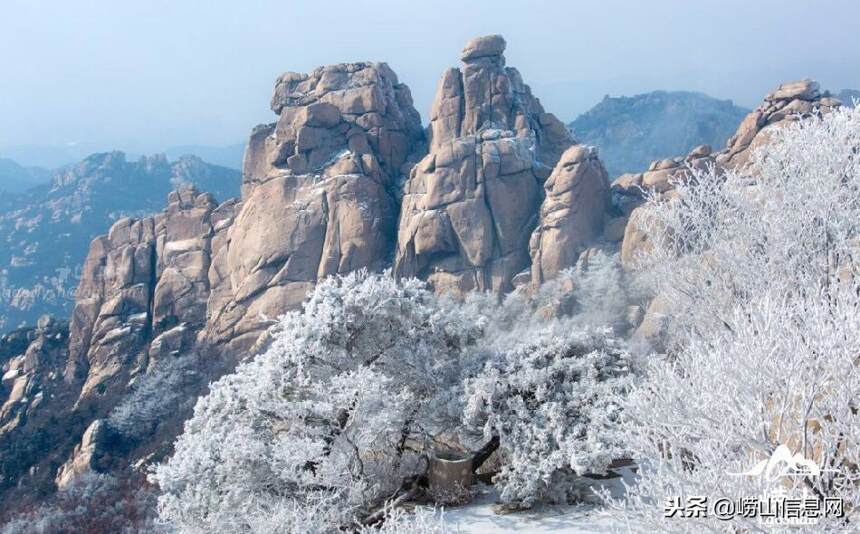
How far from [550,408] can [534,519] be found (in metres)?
2.50

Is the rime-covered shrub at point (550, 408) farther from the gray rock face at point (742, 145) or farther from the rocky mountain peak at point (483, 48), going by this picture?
the rocky mountain peak at point (483, 48)

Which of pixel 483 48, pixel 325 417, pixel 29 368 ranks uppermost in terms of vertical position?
pixel 483 48

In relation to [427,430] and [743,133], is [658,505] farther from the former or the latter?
[743,133]

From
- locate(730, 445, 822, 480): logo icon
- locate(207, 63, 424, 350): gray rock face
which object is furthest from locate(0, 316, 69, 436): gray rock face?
locate(730, 445, 822, 480): logo icon

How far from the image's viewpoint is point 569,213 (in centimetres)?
4631

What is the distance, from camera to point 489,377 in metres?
16.9

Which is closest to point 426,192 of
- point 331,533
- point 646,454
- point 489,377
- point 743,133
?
point 743,133

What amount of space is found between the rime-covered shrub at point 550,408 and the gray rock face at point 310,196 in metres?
33.5

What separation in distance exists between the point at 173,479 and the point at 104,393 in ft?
141

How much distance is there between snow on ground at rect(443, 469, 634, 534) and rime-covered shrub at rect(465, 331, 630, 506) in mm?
394

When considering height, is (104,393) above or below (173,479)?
below

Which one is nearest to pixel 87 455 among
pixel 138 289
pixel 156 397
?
pixel 156 397

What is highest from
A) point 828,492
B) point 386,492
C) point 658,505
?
point 828,492

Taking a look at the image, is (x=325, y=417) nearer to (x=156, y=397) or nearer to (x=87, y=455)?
(x=87, y=455)
